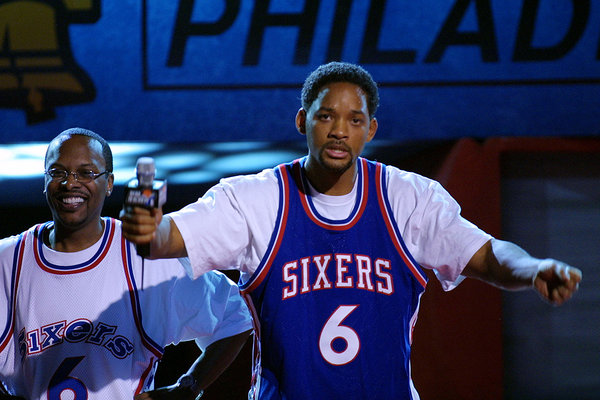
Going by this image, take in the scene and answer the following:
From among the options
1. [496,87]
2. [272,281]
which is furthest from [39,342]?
[496,87]

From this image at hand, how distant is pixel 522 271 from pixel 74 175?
1718mm

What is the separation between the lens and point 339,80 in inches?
102

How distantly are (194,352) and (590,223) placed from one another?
112 inches

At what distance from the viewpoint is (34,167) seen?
4977mm

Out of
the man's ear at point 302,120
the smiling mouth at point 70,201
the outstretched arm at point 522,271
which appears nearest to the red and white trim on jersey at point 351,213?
the man's ear at point 302,120

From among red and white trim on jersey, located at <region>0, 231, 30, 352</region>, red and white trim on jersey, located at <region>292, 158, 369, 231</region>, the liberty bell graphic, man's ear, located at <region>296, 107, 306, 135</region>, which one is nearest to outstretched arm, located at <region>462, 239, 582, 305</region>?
red and white trim on jersey, located at <region>292, 158, 369, 231</region>

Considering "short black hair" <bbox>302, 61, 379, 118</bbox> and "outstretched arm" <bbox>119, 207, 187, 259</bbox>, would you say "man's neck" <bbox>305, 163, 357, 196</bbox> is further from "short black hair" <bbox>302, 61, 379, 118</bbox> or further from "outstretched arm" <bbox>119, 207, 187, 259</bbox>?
"outstretched arm" <bbox>119, 207, 187, 259</bbox>

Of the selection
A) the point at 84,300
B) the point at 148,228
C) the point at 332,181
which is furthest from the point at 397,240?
the point at 84,300

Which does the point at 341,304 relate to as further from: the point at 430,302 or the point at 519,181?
the point at 519,181

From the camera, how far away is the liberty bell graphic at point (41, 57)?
185 inches

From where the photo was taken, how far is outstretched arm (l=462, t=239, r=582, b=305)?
2.15 metres

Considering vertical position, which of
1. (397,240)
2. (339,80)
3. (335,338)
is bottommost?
(335,338)

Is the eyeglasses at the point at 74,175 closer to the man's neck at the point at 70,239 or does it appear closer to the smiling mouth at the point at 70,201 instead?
the smiling mouth at the point at 70,201

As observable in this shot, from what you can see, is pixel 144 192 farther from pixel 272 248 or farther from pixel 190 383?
pixel 190 383
